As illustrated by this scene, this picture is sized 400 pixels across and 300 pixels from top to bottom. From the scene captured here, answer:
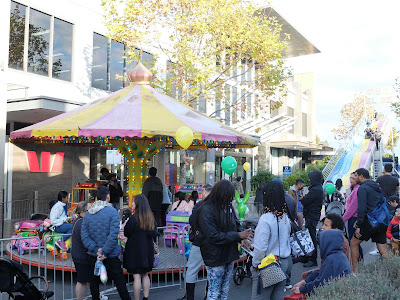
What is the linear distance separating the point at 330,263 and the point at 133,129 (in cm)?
520

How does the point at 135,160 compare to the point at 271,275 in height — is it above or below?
above

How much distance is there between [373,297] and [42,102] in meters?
11.0

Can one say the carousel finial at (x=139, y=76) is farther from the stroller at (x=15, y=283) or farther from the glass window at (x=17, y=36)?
the stroller at (x=15, y=283)

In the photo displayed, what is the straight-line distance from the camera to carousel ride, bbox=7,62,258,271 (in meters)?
8.73

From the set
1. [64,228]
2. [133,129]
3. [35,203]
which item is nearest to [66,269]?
[64,228]

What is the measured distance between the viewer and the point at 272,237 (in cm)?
499

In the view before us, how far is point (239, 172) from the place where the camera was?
3225cm

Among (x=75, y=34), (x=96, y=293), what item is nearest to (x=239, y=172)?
(x=75, y=34)

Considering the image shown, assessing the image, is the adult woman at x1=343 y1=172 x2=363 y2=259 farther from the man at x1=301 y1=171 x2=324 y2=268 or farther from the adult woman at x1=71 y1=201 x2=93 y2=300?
the adult woman at x1=71 y1=201 x2=93 y2=300

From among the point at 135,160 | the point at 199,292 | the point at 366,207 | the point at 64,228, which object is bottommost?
the point at 199,292

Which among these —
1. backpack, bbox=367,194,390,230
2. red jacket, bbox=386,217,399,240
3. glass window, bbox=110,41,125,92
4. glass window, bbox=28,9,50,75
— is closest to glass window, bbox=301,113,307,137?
glass window, bbox=110,41,125,92

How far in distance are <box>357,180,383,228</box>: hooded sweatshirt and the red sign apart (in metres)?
12.8

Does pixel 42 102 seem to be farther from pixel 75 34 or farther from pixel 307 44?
pixel 307 44

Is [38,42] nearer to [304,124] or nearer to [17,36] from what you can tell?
[17,36]
